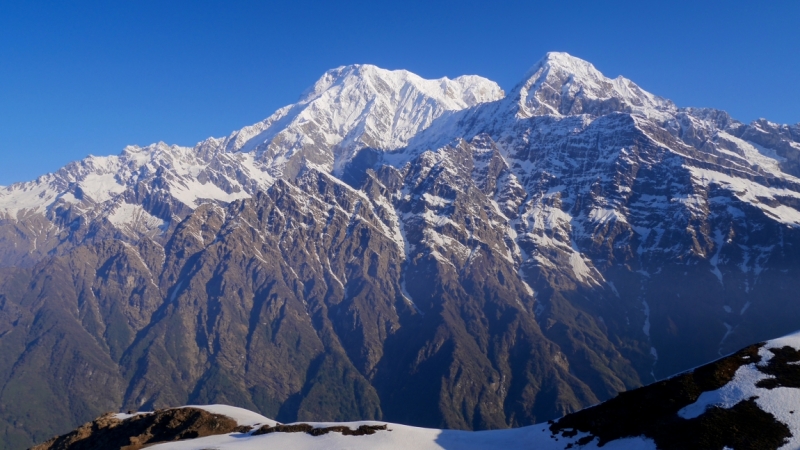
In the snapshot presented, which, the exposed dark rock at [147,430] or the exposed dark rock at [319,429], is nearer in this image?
the exposed dark rock at [319,429]

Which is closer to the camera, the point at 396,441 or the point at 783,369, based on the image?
the point at 783,369

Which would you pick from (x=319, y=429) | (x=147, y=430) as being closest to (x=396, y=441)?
(x=319, y=429)

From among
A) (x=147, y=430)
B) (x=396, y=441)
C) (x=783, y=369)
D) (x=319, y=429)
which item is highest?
(x=783, y=369)

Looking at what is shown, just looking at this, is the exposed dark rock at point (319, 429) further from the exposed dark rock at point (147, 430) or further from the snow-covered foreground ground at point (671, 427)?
the exposed dark rock at point (147, 430)

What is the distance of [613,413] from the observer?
100438 mm

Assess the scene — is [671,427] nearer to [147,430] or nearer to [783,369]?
[783,369]

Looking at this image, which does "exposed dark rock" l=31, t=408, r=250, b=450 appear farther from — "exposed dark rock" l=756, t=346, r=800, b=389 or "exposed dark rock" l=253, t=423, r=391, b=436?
"exposed dark rock" l=756, t=346, r=800, b=389

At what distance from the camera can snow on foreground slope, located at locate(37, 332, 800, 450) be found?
3366 inches

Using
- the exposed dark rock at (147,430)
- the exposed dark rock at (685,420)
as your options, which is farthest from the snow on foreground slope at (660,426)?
the exposed dark rock at (147,430)

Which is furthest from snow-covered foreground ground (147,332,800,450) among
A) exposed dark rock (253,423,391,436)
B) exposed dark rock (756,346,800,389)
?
exposed dark rock (253,423,391,436)

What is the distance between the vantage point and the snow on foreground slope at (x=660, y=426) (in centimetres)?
8550

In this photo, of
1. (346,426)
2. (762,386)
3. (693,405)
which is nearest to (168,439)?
(346,426)

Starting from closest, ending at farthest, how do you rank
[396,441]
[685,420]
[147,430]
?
[685,420] < [396,441] < [147,430]

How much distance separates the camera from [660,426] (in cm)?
9075
